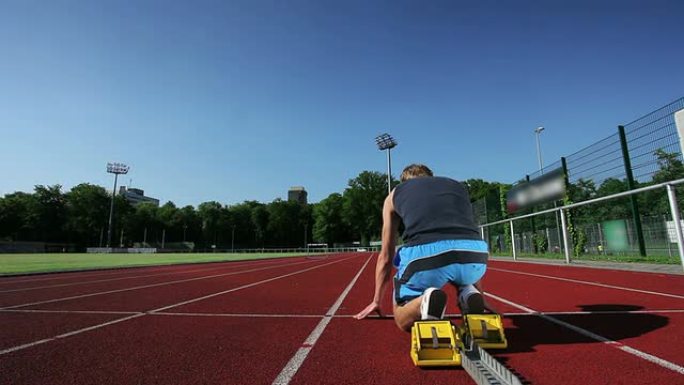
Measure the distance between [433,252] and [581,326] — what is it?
2.03 m

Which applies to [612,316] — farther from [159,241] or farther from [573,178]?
[159,241]

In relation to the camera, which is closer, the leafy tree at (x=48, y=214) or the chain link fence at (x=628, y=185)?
the chain link fence at (x=628, y=185)

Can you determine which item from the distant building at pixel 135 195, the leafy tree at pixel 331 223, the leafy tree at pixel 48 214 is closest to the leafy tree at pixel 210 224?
the leafy tree at pixel 331 223

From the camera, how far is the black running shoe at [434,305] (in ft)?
7.97

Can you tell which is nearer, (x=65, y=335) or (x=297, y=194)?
(x=65, y=335)

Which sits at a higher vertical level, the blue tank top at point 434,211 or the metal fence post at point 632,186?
the metal fence post at point 632,186

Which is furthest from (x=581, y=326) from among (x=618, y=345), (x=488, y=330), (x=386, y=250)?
(x=386, y=250)

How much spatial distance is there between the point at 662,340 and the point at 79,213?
10186 cm

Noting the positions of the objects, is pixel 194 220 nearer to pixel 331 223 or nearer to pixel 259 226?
pixel 259 226

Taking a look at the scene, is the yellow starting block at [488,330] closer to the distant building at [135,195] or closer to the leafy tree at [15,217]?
the leafy tree at [15,217]

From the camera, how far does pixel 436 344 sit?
7.77ft

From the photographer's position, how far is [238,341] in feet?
10.8

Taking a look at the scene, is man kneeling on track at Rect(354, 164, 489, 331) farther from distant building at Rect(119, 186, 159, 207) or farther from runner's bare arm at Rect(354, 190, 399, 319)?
distant building at Rect(119, 186, 159, 207)

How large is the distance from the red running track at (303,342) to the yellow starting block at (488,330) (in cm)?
14
